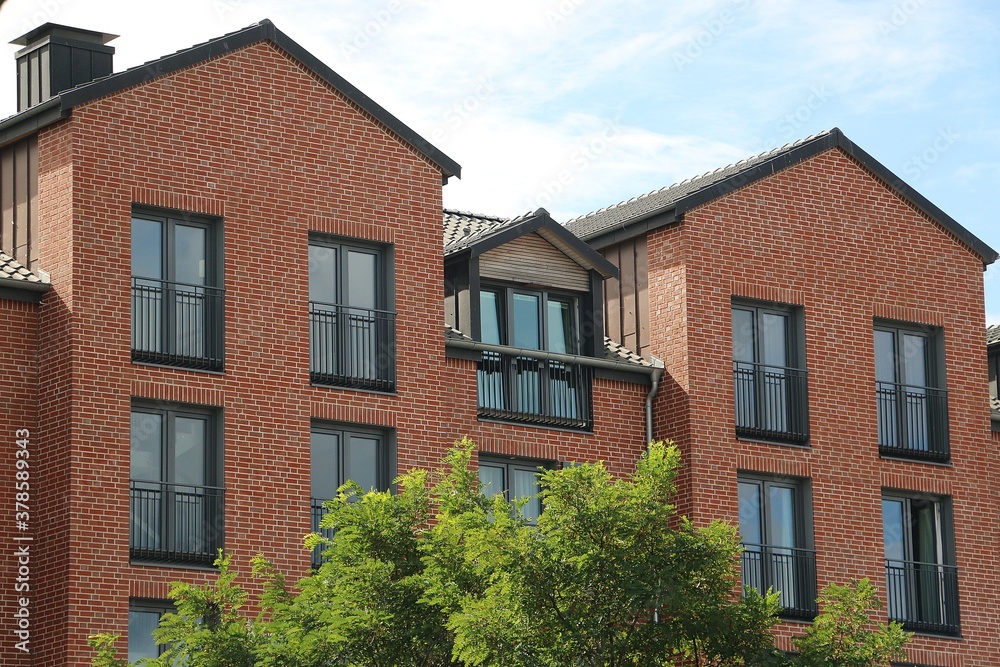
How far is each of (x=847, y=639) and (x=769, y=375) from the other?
10328 millimetres

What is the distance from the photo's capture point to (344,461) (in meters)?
31.7

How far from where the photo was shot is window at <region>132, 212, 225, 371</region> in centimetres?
3027

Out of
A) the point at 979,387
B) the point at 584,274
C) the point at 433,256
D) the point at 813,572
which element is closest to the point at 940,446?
the point at 979,387

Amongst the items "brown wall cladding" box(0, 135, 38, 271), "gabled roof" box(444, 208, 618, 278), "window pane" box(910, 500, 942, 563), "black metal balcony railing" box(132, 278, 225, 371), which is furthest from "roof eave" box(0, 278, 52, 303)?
"window pane" box(910, 500, 942, 563)

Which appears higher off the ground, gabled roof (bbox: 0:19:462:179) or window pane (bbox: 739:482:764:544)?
gabled roof (bbox: 0:19:462:179)

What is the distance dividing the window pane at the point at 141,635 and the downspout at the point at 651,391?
32.7ft

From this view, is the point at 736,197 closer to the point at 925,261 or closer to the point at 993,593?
the point at 925,261

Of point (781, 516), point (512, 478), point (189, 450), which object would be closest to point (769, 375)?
point (781, 516)

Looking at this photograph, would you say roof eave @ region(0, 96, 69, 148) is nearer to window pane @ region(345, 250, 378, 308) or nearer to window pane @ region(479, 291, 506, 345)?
window pane @ region(345, 250, 378, 308)

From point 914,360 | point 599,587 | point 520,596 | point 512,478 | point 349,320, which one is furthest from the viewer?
point 914,360

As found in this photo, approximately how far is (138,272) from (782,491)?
1250cm

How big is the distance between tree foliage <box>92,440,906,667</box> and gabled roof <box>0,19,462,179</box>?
820cm

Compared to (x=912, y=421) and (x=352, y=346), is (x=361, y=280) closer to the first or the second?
(x=352, y=346)

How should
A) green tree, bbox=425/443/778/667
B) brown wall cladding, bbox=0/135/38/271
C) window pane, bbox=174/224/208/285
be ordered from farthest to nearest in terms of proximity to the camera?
window pane, bbox=174/224/208/285, brown wall cladding, bbox=0/135/38/271, green tree, bbox=425/443/778/667
